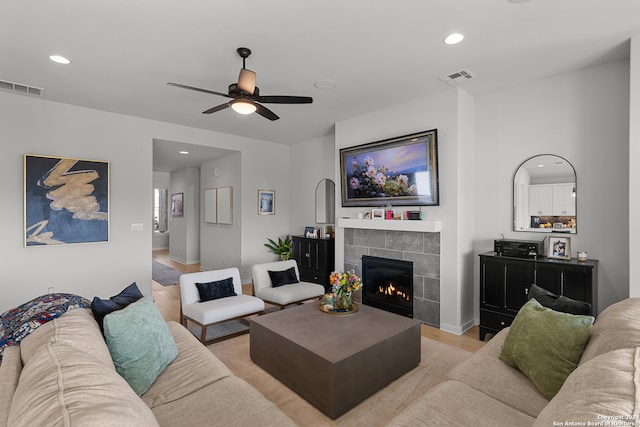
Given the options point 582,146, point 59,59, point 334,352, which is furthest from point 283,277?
point 582,146

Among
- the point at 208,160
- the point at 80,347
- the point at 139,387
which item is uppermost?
the point at 208,160

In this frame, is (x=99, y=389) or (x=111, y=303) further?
(x=111, y=303)

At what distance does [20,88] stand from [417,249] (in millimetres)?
4975

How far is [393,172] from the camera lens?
164 inches

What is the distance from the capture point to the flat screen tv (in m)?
3.82

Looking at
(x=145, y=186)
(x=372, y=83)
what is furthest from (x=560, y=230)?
(x=145, y=186)

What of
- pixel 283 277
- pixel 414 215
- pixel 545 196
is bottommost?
pixel 283 277

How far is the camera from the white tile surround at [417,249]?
383 centimetres

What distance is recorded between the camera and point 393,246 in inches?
167

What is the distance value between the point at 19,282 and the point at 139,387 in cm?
343

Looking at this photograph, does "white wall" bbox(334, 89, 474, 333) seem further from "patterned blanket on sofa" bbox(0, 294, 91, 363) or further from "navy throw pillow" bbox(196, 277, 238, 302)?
"patterned blanket on sofa" bbox(0, 294, 91, 363)

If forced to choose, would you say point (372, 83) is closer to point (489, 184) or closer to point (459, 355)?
point (489, 184)

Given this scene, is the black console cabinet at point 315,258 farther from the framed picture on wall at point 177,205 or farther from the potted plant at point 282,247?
the framed picture on wall at point 177,205

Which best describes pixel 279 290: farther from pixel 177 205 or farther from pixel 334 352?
pixel 177 205
